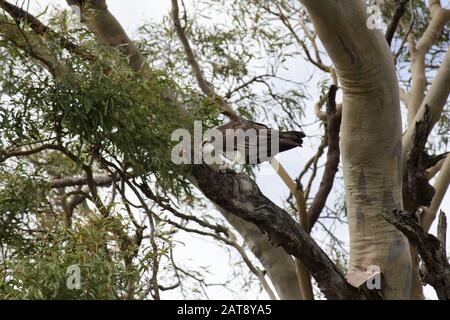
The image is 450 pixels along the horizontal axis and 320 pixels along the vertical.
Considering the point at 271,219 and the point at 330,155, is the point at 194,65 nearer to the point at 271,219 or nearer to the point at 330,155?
the point at 330,155

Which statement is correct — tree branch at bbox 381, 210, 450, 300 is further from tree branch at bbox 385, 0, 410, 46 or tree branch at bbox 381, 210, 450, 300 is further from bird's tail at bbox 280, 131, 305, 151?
tree branch at bbox 385, 0, 410, 46

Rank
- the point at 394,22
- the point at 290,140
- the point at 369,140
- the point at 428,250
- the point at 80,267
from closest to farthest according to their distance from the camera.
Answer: the point at 80,267 < the point at 428,250 < the point at 290,140 < the point at 369,140 < the point at 394,22

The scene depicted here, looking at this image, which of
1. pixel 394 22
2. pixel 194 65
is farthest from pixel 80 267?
pixel 194 65

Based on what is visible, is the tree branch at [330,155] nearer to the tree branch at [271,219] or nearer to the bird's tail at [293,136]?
the bird's tail at [293,136]

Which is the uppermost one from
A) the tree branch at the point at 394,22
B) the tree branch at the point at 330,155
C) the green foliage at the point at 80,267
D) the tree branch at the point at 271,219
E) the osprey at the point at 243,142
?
the tree branch at the point at 394,22

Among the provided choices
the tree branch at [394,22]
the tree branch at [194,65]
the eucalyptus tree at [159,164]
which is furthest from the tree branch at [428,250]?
the tree branch at [194,65]

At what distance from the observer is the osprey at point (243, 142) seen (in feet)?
11.1

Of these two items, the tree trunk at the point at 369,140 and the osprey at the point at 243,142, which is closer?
the osprey at the point at 243,142

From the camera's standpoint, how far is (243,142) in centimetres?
339

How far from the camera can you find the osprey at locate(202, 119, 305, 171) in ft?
11.1

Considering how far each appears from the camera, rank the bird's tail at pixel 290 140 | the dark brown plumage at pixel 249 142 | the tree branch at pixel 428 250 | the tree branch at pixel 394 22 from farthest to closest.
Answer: the tree branch at pixel 394 22 < the bird's tail at pixel 290 140 < the dark brown plumage at pixel 249 142 < the tree branch at pixel 428 250

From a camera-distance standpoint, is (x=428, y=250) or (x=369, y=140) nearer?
(x=428, y=250)

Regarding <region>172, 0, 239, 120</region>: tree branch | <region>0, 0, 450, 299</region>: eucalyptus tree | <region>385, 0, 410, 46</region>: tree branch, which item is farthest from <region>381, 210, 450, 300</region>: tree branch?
<region>172, 0, 239, 120</region>: tree branch

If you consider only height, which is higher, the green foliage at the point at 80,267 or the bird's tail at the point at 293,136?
the bird's tail at the point at 293,136
